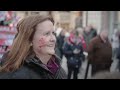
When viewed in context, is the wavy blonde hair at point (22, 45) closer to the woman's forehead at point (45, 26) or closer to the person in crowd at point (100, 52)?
the woman's forehead at point (45, 26)

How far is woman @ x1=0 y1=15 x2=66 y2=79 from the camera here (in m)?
1.69

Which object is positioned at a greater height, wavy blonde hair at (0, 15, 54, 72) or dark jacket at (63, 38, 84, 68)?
wavy blonde hair at (0, 15, 54, 72)

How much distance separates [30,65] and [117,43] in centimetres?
554

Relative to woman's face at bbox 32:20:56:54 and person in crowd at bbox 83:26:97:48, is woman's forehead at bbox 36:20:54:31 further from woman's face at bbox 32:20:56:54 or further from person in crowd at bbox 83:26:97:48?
person in crowd at bbox 83:26:97:48

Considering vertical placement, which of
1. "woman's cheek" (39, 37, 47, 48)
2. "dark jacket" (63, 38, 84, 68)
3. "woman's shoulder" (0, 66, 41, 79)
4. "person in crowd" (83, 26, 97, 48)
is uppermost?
"woman's cheek" (39, 37, 47, 48)

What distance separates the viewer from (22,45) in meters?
1.70

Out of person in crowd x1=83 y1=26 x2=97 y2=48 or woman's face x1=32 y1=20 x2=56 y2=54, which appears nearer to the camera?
woman's face x1=32 y1=20 x2=56 y2=54

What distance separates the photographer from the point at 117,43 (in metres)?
7.07

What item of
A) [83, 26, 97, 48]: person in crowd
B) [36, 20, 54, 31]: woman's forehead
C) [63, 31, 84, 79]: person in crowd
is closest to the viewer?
[36, 20, 54, 31]: woman's forehead

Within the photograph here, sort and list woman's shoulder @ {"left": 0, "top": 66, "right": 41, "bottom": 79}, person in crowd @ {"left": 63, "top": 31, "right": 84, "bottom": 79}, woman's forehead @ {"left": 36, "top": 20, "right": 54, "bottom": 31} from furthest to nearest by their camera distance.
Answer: person in crowd @ {"left": 63, "top": 31, "right": 84, "bottom": 79}
woman's forehead @ {"left": 36, "top": 20, "right": 54, "bottom": 31}
woman's shoulder @ {"left": 0, "top": 66, "right": 41, "bottom": 79}

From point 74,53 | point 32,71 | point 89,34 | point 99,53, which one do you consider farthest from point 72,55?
point 32,71

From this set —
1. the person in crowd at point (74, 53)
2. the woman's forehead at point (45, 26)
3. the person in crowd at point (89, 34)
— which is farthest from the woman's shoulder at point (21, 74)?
the person in crowd at point (89, 34)

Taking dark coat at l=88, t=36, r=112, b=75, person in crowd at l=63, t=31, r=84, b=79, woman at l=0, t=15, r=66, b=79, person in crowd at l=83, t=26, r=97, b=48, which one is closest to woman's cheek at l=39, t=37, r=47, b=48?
woman at l=0, t=15, r=66, b=79

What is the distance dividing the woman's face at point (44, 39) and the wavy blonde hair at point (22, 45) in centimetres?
3
